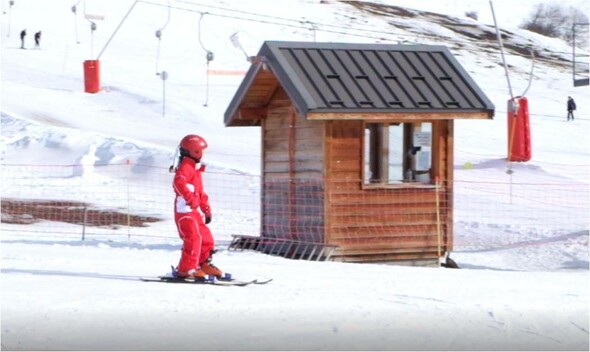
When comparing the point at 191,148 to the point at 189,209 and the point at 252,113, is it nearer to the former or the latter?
the point at 189,209

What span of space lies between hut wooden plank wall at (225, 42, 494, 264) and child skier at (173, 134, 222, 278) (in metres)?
4.38

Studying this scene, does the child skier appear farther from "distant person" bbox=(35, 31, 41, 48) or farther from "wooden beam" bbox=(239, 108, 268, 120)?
"distant person" bbox=(35, 31, 41, 48)

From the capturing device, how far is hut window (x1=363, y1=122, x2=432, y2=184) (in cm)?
1766

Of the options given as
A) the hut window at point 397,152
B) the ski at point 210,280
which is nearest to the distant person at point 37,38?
the hut window at point 397,152

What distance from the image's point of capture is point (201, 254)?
494 inches

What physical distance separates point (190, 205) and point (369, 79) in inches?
238

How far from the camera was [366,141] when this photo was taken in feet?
57.9

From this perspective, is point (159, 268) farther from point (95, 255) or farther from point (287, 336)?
point (287, 336)

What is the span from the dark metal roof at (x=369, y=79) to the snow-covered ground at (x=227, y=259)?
239 cm

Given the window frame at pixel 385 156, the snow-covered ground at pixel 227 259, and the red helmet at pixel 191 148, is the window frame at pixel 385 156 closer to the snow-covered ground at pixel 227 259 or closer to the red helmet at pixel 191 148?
the snow-covered ground at pixel 227 259

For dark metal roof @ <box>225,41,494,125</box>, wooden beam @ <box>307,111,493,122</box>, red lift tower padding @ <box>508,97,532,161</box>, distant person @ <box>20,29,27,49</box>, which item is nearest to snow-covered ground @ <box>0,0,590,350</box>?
red lift tower padding @ <box>508,97,532,161</box>

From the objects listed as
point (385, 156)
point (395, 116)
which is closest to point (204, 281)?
point (395, 116)

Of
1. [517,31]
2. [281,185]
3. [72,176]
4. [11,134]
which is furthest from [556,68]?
[281,185]

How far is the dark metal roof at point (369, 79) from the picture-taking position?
667 inches
